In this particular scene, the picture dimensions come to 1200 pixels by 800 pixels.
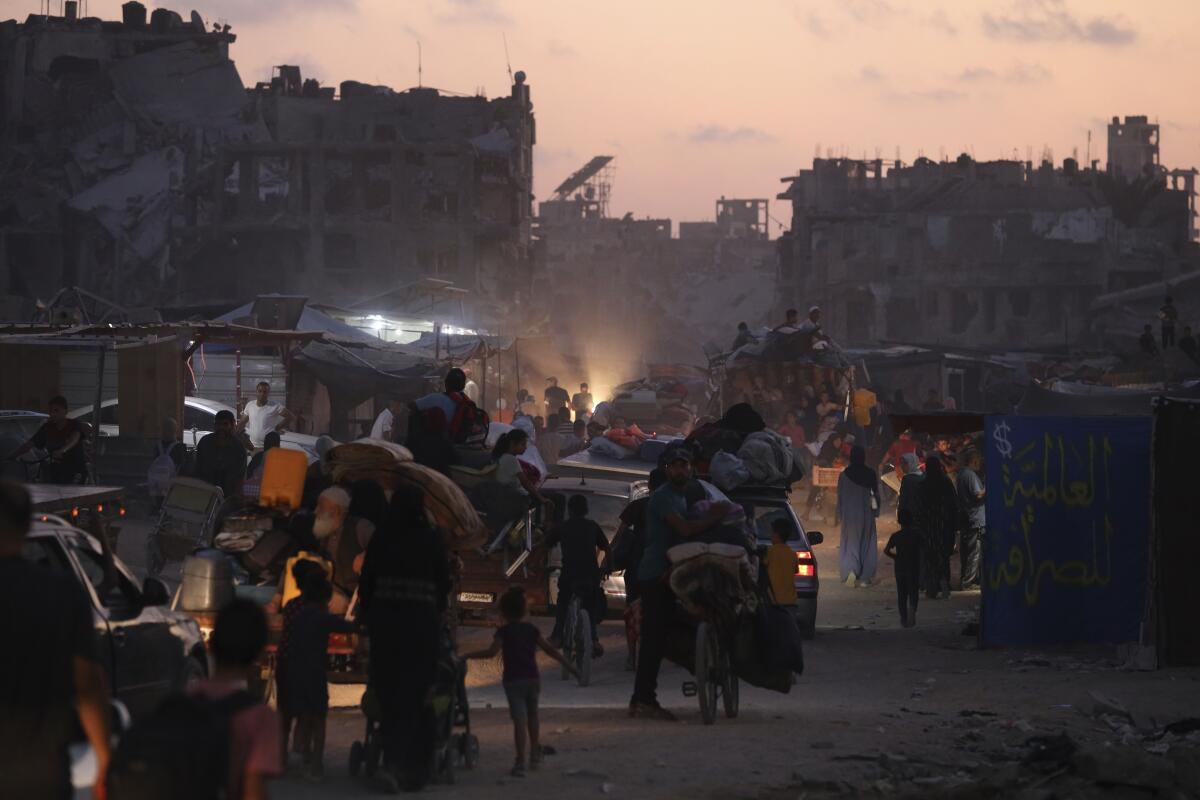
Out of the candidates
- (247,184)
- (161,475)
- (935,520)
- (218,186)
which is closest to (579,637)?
(935,520)

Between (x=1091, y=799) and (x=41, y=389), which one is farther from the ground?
(x=41, y=389)

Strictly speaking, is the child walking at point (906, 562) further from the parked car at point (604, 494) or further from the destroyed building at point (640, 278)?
the destroyed building at point (640, 278)

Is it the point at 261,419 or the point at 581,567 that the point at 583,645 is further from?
the point at 261,419

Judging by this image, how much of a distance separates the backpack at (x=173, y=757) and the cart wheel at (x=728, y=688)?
6876 millimetres

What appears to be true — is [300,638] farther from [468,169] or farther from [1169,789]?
[468,169]

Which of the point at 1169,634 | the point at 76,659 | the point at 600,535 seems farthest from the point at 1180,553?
the point at 76,659

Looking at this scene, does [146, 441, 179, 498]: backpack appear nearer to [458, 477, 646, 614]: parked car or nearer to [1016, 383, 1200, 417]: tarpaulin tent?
[458, 477, 646, 614]: parked car

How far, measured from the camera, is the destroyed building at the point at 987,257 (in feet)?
239

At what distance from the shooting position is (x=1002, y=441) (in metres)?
15.8

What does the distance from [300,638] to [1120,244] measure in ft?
246

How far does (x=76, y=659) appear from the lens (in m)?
5.75

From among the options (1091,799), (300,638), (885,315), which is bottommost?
(1091,799)

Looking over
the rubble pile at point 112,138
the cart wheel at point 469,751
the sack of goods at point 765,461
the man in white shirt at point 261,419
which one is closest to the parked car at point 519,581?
the sack of goods at point 765,461

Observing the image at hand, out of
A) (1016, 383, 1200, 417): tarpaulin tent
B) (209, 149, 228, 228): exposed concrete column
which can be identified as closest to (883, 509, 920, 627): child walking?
(1016, 383, 1200, 417): tarpaulin tent
